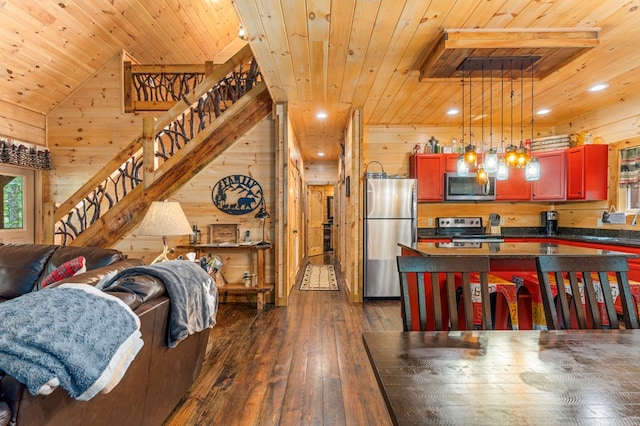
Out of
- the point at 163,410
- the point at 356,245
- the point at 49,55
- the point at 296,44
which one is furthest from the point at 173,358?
the point at 49,55

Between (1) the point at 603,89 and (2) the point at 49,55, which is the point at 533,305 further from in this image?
(2) the point at 49,55

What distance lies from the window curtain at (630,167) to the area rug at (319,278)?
13.6ft

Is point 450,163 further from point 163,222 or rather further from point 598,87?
point 163,222

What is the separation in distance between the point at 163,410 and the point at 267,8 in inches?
103

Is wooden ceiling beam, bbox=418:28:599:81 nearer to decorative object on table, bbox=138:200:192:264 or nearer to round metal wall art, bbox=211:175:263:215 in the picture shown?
decorative object on table, bbox=138:200:192:264

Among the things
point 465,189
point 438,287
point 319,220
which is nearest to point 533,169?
point 465,189

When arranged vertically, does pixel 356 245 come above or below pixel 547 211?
below

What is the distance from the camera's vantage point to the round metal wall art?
4648 millimetres

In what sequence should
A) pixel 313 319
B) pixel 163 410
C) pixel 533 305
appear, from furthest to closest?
1. pixel 313 319
2. pixel 533 305
3. pixel 163 410

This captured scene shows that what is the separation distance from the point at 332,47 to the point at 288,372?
2681 mm

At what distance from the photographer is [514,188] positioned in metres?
5.16

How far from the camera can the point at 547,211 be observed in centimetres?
543

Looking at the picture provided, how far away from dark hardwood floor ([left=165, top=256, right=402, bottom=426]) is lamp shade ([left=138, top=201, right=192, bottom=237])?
1099mm

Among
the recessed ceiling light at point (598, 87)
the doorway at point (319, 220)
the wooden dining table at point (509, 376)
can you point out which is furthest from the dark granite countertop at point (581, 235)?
the doorway at point (319, 220)
